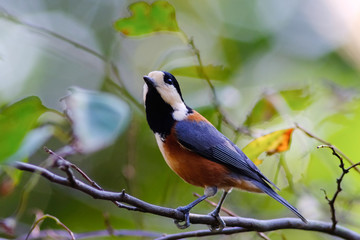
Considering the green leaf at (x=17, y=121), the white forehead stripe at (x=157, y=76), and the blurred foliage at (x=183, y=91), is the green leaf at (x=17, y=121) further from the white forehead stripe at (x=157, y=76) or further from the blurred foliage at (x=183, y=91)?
the white forehead stripe at (x=157, y=76)

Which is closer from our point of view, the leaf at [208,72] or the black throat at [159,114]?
the black throat at [159,114]


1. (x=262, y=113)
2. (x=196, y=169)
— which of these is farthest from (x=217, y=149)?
(x=262, y=113)

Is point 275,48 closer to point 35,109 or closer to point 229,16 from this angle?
point 229,16

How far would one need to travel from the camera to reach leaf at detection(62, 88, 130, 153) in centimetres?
133

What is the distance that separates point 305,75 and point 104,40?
2521 mm

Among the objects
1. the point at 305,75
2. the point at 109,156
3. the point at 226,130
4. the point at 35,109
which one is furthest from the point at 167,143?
the point at 305,75

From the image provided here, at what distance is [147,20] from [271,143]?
2.41 feet

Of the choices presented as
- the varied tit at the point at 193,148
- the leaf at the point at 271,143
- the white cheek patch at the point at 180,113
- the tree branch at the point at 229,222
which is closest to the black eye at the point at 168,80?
the varied tit at the point at 193,148

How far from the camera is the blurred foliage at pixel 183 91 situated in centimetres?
209

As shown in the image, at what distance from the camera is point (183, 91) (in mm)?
3502

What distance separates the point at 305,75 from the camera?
497 centimetres

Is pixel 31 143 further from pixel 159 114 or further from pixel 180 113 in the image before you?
pixel 180 113

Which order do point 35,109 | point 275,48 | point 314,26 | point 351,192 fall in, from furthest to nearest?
point 314,26 → point 275,48 → point 351,192 → point 35,109

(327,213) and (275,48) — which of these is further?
(275,48)
